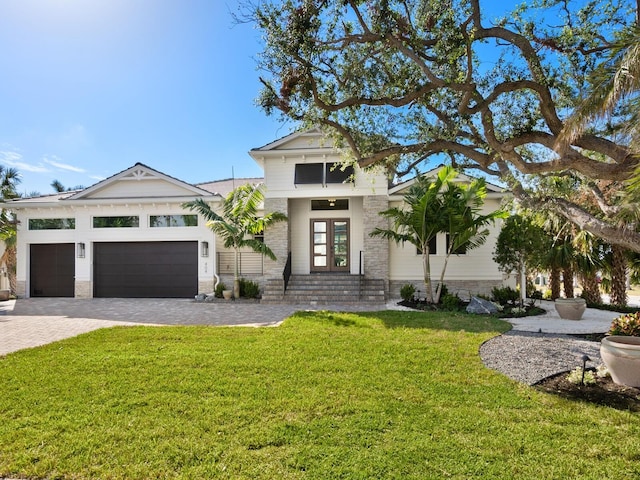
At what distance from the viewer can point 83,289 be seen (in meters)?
16.2

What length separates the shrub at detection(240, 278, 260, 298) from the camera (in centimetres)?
1479

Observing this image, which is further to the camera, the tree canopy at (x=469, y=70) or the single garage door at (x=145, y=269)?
the single garage door at (x=145, y=269)

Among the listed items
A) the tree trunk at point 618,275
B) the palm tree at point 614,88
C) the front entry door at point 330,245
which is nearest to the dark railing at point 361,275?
the front entry door at point 330,245

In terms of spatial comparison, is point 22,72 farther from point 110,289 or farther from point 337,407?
point 337,407

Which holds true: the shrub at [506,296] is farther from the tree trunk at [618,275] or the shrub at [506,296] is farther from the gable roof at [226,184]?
the gable roof at [226,184]

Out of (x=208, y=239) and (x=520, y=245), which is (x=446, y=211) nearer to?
(x=520, y=245)

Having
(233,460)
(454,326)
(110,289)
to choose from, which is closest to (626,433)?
(233,460)

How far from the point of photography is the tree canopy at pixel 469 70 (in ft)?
21.9

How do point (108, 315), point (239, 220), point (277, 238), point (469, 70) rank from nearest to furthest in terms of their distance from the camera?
1. point (469, 70)
2. point (108, 315)
3. point (239, 220)
4. point (277, 238)

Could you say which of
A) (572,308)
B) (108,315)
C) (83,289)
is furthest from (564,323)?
(83,289)

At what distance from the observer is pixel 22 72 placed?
11.4 meters

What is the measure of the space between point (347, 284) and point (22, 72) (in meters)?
13.3

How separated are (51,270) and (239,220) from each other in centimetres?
981

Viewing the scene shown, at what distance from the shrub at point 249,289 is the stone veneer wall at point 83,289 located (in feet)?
23.7
